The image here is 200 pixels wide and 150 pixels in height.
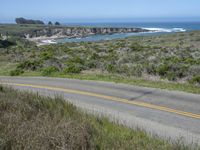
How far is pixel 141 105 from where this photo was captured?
42.4ft

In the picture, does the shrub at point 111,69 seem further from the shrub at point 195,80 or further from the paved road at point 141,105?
the shrub at point 195,80

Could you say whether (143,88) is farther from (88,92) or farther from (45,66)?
(45,66)

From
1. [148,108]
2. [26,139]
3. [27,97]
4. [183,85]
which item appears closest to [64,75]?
[183,85]

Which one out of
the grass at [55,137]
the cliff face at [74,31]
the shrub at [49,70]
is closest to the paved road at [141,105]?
the grass at [55,137]

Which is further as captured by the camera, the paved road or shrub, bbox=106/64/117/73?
shrub, bbox=106/64/117/73

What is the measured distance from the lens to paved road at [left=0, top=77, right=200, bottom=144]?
987cm

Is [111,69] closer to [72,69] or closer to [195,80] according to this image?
[72,69]

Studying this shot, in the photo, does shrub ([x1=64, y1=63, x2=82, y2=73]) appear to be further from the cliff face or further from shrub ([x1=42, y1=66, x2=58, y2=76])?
the cliff face

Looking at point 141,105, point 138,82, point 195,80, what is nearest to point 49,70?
point 138,82

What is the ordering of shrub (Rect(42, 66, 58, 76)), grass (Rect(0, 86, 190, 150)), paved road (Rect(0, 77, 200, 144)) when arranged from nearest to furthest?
→ grass (Rect(0, 86, 190, 150)) < paved road (Rect(0, 77, 200, 144)) < shrub (Rect(42, 66, 58, 76))

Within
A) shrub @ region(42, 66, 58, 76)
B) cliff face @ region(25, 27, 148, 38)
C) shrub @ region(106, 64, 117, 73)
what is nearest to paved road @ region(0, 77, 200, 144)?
shrub @ region(106, 64, 117, 73)

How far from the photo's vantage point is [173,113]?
1155cm

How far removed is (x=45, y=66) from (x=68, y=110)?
17.3 m

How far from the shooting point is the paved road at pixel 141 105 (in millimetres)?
9871
